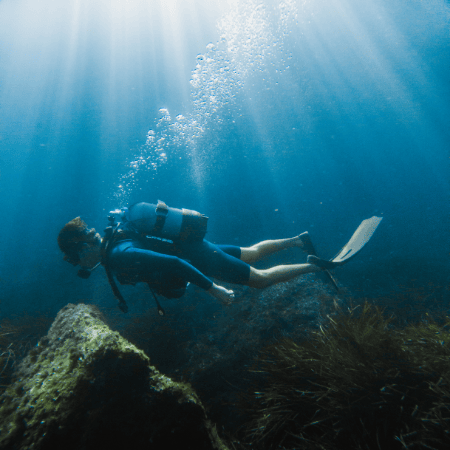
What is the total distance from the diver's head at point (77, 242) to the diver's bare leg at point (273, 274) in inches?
108

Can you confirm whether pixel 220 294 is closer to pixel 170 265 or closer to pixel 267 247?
pixel 170 265

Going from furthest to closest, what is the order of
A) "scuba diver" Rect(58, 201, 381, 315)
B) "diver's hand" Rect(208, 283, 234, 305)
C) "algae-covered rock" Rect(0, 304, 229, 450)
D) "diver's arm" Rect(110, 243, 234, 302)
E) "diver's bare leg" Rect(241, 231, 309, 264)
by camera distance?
1. "diver's bare leg" Rect(241, 231, 309, 264)
2. "scuba diver" Rect(58, 201, 381, 315)
3. "diver's hand" Rect(208, 283, 234, 305)
4. "diver's arm" Rect(110, 243, 234, 302)
5. "algae-covered rock" Rect(0, 304, 229, 450)

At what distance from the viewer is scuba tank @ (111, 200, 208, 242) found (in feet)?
10.5

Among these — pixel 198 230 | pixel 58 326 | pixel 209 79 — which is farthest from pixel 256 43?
pixel 58 326

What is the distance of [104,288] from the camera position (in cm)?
827

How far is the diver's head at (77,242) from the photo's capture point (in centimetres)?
331

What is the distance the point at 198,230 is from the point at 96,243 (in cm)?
183

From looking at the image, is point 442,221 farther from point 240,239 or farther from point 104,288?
point 104,288

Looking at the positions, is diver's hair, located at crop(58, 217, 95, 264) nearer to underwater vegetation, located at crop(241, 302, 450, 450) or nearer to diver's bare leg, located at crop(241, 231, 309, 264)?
diver's bare leg, located at crop(241, 231, 309, 264)

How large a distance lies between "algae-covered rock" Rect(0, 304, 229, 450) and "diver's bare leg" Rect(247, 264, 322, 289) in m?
1.77

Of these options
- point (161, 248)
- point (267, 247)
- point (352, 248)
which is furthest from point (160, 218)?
point (352, 248)

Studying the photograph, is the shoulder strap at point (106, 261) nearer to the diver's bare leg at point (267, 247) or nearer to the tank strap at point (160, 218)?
the tank strap at point (160, 218)

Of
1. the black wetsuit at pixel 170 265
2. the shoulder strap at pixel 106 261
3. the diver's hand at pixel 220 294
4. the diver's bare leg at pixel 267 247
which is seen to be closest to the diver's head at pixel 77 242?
the shoulder strap at pixel 106 261

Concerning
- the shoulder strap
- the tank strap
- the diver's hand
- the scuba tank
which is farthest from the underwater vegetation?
the tank strap
